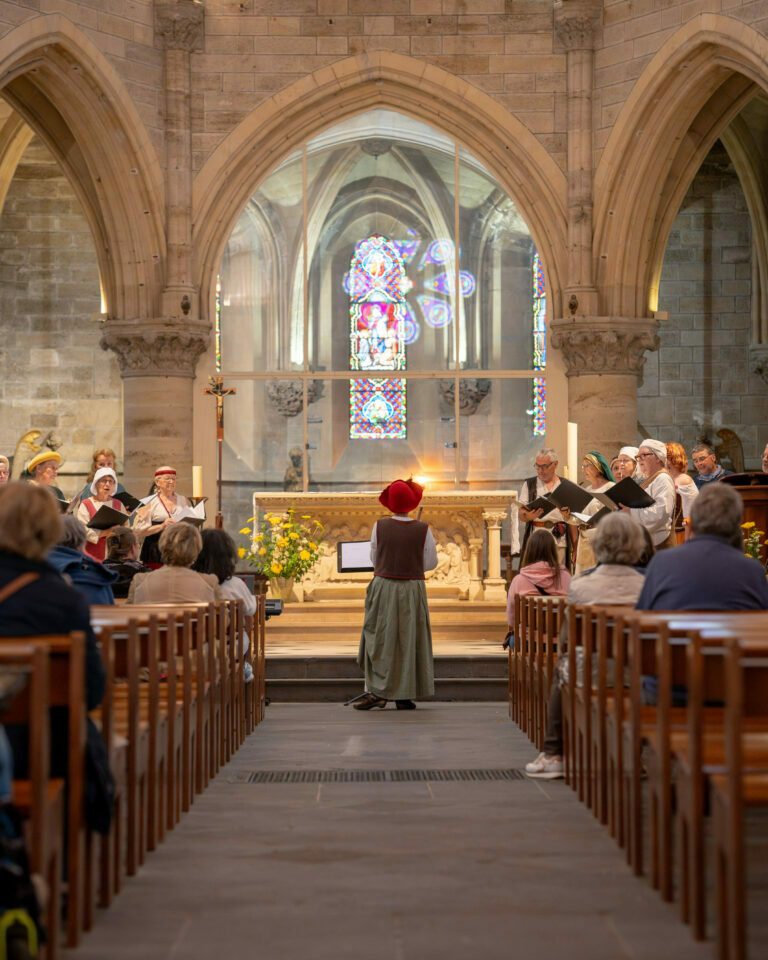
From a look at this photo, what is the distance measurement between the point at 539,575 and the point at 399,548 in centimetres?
100

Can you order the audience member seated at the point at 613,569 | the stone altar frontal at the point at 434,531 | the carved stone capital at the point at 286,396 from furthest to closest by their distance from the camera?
the carved stone capital at the point at 286,396 → the stone altar frontal at the point at 434,531 → the audience member seated at the point at 613,569

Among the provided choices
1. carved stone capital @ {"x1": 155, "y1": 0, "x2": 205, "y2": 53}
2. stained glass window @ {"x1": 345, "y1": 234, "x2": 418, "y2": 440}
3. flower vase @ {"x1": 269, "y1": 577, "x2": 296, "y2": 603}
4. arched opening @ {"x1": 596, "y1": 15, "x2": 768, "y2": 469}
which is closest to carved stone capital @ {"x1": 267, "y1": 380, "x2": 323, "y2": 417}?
stained glass window @ {"x1": 345, "y1": 234, "x2": 418, "y2": 440}

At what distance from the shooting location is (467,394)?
18.0 m

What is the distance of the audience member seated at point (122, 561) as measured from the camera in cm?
858

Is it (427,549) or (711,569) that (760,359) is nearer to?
(427,549)

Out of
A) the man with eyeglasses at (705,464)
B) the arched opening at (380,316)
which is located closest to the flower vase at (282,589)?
the man with eyeglasses at (705,464)

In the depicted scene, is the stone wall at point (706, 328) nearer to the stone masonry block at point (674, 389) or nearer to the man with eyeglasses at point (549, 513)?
the stone masonry block at point (674, 389)

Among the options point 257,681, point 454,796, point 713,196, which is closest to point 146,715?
point 454,796

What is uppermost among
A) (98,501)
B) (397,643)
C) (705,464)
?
(705,464)

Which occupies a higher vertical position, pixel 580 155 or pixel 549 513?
pixel 580 155

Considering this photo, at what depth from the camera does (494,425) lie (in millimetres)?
17953

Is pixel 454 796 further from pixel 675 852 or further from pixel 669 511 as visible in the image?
pixel 669 511

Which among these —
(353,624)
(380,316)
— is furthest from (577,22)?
(353,624)

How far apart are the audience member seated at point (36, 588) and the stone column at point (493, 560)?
28.6 ft
